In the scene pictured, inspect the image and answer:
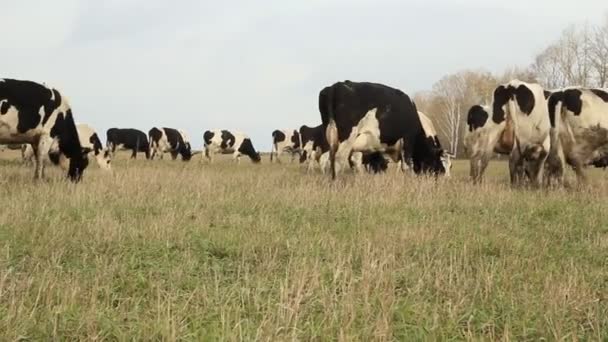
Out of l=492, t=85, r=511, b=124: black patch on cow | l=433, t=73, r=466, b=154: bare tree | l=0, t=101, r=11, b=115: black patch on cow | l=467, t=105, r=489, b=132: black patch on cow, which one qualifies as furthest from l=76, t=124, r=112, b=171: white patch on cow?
l=433, t=73, r=466, b=154: bare tree

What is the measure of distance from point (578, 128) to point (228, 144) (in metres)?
30.6

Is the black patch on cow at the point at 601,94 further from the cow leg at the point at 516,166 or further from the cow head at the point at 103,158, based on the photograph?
the cow head at the point at 103,158

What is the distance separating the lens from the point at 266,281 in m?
4.52

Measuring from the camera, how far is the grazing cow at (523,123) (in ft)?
43.0

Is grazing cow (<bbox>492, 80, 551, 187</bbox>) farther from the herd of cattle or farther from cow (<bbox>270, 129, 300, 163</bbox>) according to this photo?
cow (<bbox>270, 129, 300, 163</bbox>)

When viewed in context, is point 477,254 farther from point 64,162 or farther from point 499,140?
point 64,162

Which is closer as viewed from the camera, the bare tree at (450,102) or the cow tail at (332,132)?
the cow tail at (332,132)

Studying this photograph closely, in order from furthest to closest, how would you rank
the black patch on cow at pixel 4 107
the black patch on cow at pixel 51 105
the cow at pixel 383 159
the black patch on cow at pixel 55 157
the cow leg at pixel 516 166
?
1. the cow at pixel 383 159
2. the black patch on cow at pixel 55 157
3. the cow leg at pixel 516 166
4. the black patch on cow at pixel 51 105
5. the black patch on cow at pixel 4 107

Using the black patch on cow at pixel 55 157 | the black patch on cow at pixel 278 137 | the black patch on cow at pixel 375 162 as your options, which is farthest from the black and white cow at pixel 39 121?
the black patch on cow at pixel 278 137

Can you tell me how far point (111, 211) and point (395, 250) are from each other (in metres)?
3.99

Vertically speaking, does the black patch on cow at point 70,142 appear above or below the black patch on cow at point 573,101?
below

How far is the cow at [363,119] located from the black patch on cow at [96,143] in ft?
40.5

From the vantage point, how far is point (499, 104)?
1327 centimetres

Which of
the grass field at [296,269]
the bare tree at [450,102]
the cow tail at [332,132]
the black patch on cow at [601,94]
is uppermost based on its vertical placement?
the bare tree at [450,102]
